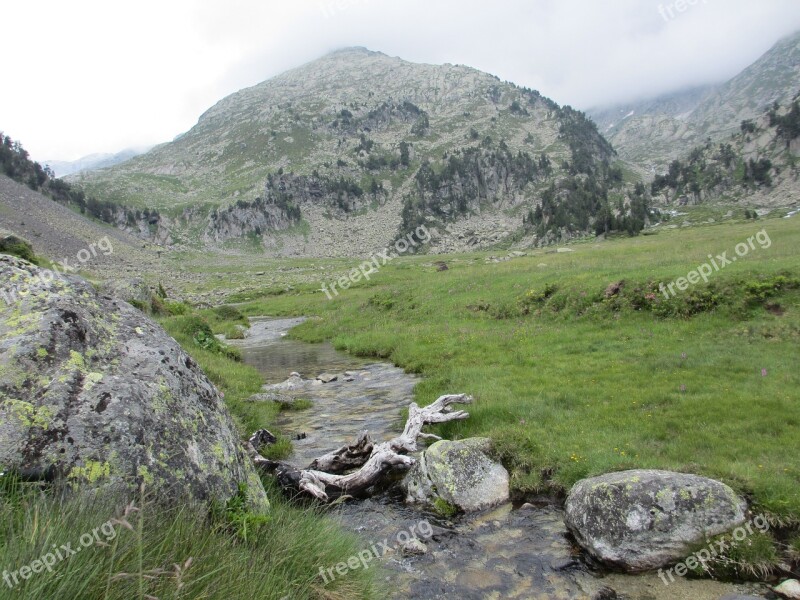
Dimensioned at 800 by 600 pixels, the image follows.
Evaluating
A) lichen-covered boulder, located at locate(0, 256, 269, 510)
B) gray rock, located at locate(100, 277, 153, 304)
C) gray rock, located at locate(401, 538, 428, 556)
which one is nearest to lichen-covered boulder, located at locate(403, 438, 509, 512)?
gray rock, located at locate(401, 538, 428, 556)

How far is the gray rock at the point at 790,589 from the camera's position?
656cm

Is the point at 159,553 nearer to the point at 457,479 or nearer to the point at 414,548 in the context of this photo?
the point at 414,548

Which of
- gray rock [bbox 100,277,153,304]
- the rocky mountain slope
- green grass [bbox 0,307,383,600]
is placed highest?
the rocky mountain slope

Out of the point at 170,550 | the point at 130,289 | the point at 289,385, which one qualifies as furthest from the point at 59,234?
the point at 170,550

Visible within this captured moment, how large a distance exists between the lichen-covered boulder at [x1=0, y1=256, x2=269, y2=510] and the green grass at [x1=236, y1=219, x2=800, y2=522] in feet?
23.6

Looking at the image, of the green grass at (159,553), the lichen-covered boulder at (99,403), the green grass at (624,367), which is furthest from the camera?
the green grass at (624,367)

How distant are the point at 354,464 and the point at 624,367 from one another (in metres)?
10.4

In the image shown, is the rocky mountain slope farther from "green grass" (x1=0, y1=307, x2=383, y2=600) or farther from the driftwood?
"green grass" (x1=0, y1=307, x2=383, y2=600)

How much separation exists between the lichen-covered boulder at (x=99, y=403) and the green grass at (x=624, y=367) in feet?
23.6

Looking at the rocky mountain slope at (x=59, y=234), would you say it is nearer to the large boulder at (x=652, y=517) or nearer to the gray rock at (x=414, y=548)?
the gray rock at (x=414, y=548)

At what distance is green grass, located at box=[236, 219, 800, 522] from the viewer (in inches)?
391

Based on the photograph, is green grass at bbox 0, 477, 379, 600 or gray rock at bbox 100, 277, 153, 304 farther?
gray rock at bbox 100, 277, 153, 304

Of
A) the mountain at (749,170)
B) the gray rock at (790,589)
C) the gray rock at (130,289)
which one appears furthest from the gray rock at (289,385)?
the mountain at (749,170)

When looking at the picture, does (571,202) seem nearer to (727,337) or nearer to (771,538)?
(727,337)
